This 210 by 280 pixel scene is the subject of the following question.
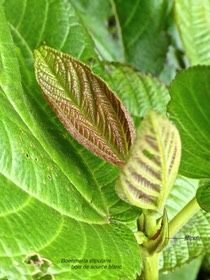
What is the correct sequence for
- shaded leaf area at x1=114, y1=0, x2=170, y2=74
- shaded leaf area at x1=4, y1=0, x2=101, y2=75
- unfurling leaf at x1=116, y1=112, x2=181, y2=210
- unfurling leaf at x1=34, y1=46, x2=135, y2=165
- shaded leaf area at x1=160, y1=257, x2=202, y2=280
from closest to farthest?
unfurling leaf at x1=116, y1=112, x2=181, y2=210 → unfurling leaf at x1=34, y1=46, x2=135, y2=165 → shaded leaf area at x1=4, y1=0, x2=101, y2=75 → shaded leaf area at x1=160, y1=257, x2=202, y2=280 → shaded leaf area at x1=114, y1=0, x2=170, y2=74

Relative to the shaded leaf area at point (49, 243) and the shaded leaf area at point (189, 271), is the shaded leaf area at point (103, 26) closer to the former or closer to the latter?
the shaded leaf area at point (189, 271)

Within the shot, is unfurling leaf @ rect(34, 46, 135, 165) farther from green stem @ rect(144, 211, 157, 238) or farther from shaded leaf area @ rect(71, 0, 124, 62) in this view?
shaded leaf area @ rect(71, 0, 124, 62)

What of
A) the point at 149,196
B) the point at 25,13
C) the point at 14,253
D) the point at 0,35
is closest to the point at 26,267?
the point at 14,253

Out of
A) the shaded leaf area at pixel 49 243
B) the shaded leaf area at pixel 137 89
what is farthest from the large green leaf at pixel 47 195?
the shaded leaf area at pixel 137 89

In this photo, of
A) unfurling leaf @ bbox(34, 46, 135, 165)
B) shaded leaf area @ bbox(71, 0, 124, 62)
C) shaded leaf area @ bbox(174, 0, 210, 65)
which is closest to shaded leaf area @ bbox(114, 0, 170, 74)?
shaded leaf area @ bbox(71, 0, 124, 62)

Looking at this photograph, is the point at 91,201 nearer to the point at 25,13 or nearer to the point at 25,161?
the point at 25,161
